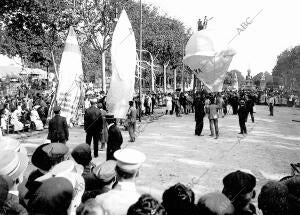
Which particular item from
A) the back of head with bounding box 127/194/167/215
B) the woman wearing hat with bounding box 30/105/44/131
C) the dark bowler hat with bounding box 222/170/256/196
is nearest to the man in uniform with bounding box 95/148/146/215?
the back of head with bounding box 127/194/167/215

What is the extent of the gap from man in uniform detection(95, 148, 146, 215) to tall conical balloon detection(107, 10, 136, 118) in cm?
572

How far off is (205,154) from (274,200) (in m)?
8.60

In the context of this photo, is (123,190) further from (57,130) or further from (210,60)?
(57,130)

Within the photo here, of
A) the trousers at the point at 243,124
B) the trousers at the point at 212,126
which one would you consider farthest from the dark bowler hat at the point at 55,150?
the trousers at the point at 243,124

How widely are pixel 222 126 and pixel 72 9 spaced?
11048 mm

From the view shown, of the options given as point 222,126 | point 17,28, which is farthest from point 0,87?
point 222,126

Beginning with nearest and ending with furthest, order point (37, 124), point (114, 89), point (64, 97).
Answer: point (114, 89) < point (64, 97) < point (37, 124)

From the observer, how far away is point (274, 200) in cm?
309

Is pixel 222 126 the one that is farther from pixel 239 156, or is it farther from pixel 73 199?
pixel 73 199

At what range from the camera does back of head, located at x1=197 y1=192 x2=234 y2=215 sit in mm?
→ 2896

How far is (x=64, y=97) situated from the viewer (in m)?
11.3

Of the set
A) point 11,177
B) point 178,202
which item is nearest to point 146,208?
point 178,202

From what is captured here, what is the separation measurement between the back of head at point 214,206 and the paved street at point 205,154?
14.6ft

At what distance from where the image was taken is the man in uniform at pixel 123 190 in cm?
306
